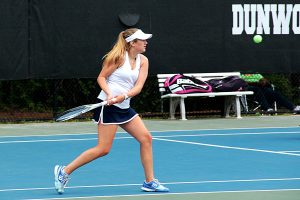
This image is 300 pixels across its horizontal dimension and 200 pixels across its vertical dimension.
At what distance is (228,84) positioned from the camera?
16.1 metres

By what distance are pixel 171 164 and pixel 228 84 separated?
6.27m

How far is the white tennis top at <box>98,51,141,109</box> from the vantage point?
7793 mm

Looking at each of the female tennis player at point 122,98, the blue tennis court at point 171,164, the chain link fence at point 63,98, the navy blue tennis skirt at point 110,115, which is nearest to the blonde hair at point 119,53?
the female tennis player at point 122,98

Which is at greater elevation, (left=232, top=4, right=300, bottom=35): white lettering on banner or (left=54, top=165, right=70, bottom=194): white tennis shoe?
(left=232, top=4, right=300, bottom=35): white lettering on banner

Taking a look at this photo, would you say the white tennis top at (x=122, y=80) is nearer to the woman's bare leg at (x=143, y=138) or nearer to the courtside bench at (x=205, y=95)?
the woman's bare leg at (x=143, y=138)

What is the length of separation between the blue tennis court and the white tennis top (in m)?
0.82

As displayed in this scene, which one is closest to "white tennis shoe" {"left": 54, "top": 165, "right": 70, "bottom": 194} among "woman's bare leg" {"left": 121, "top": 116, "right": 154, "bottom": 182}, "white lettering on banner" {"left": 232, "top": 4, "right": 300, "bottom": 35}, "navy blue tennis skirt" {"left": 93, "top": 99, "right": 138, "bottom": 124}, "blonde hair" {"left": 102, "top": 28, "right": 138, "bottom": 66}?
"navy blue tennis skirt" {"left": 93, "top": 99, "right": 138, "bottom": 124}

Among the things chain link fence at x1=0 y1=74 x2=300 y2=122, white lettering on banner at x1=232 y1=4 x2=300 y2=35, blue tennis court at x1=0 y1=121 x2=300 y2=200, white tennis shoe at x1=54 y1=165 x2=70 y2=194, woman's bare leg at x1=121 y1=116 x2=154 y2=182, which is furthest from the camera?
chain link fence at x1=0 y1=74 x2=300 y2=122

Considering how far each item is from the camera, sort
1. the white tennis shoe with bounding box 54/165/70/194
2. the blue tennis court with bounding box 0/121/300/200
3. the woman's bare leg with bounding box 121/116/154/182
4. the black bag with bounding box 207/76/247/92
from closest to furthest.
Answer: the white tennis shoe with bounding box 54/165/70/194 → the woman's bare leg with bounding box 121/116/154/182 → the blue tennis court with bounding box 0/121/300/200 → the black bag with bounding box 207/76/247/92

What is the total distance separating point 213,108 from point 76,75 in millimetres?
2879

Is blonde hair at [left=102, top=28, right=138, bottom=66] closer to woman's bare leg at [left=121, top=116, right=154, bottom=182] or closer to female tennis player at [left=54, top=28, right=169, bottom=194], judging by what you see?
female tennis player at [left=54, top=28, right=169, bottom=194]

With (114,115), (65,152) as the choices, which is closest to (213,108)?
(65,152)

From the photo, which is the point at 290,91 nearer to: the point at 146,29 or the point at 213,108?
the point at 213,108

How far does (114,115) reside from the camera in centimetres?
778
